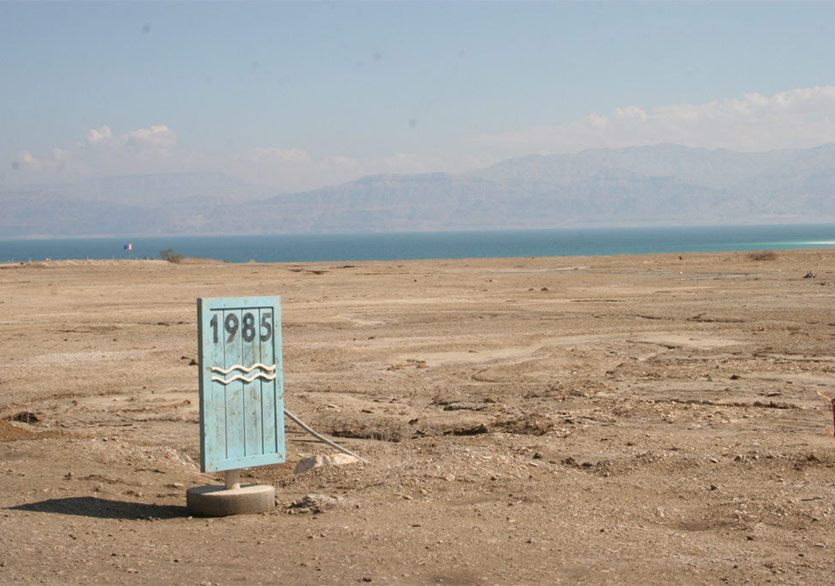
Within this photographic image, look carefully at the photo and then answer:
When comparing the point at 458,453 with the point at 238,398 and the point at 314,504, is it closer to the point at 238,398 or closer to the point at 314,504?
the point at 314,504

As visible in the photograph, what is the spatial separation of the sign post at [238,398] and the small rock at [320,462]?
1084mm

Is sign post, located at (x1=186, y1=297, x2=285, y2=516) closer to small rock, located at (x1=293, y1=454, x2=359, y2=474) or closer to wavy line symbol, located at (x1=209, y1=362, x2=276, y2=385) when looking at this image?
wavy line symbol, located at (x1=209, y1=362, x2=276, y2=385)

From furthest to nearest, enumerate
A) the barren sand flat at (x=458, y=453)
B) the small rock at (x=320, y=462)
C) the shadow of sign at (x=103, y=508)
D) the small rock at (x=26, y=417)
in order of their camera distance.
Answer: the small rock at (x=26, y=417) → the small rock at (x=320, y=462) → the shadow of sign at (x=103, y=508) → the barren sand flat at (x=458, y=453)

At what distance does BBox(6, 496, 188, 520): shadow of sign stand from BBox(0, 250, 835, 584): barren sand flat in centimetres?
4

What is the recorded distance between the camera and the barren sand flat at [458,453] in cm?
654

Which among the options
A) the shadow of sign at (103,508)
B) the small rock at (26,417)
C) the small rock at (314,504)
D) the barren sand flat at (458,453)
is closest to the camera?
the barren sand flat at (458,453)

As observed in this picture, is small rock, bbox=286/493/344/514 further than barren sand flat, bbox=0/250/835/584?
Yes

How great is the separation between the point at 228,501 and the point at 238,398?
2.54 feet

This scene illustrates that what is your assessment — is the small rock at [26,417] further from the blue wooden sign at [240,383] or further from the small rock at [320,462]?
the blue wooden sign at [240,383]

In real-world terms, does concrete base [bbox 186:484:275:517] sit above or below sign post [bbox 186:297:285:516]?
below

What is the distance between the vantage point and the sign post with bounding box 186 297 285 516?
7.82 metres

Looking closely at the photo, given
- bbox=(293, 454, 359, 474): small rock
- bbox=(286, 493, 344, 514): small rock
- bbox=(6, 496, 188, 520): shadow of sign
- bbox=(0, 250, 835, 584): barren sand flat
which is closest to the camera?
bbox=(0, 250, 835, 584): barren sand flat

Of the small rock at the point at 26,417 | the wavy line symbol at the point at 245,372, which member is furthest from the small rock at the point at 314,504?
the small rock at the point at 26,417

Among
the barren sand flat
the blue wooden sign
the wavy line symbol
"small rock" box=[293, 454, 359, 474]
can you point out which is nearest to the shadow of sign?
the barren sand flat
